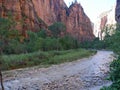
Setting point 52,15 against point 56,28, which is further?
point 52,15

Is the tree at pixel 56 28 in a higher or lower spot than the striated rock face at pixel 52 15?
lower

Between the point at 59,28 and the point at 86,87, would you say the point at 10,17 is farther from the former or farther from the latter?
the point at 59,28

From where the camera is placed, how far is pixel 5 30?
1122 centimetres

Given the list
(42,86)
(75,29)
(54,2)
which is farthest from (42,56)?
(75,29)

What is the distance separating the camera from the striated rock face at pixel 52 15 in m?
74.7

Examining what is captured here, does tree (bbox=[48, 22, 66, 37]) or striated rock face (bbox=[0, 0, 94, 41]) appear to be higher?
striated rock face (bbox=[0, 0, 94, 41])

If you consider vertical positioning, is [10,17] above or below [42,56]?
above

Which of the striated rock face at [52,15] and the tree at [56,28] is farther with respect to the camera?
the tree at [56,28]

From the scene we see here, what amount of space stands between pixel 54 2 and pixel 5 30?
109819 mm

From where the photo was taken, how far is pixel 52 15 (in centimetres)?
11369

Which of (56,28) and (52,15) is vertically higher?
(52,15)

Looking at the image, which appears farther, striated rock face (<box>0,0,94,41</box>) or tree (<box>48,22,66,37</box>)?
tree (<box>48,22,66,37</box>)

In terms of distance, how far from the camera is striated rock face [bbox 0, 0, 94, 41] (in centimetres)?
7469

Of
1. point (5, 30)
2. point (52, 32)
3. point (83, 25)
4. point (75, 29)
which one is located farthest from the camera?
point (83, 25)
